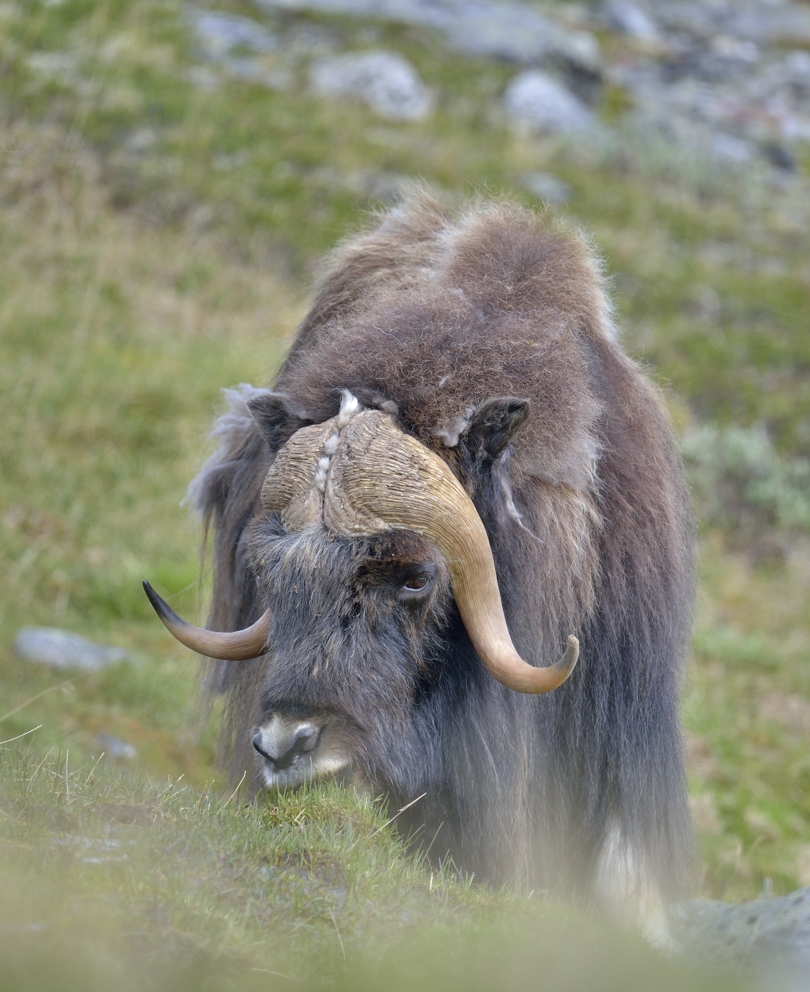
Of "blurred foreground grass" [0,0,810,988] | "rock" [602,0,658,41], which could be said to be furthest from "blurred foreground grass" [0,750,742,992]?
"rock" [602,0,658,41]

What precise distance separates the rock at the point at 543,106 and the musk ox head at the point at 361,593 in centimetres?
1125

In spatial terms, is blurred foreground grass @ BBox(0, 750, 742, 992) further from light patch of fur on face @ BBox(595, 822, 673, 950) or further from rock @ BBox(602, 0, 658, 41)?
rock @ BBox(602, 0, 658, 41)

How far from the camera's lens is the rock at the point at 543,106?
1352 cm

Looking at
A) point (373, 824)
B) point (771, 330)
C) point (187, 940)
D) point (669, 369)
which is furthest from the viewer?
point (771, 330)

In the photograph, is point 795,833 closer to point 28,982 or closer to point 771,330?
point 28,982

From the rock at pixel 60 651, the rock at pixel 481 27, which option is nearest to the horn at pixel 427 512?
the rock at pixel 60 651

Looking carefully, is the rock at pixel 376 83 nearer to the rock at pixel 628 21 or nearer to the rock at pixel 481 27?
the rock at pixel 481 27

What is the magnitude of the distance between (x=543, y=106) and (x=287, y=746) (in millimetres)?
12338

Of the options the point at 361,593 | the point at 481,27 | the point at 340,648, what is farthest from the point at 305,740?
the point at 481,27

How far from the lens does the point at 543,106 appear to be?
45.1ft

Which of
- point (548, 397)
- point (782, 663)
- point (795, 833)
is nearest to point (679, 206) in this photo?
point (782, 663)

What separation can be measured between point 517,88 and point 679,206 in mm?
2554

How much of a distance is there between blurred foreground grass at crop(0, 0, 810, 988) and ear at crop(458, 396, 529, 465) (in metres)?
0.85

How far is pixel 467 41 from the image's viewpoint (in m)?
14.5
